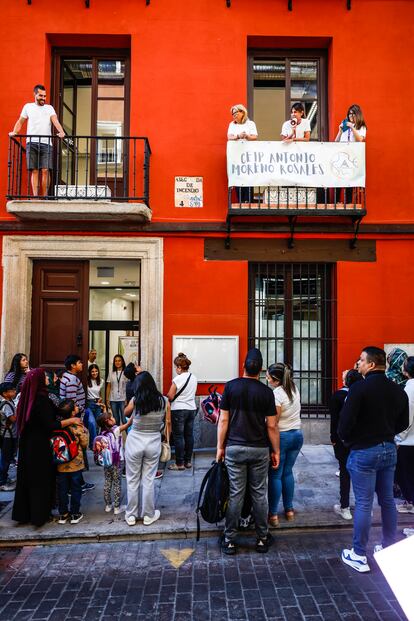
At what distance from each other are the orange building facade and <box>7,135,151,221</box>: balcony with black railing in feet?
0.21

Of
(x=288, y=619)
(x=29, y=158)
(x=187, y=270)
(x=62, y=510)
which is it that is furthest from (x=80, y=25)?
(x=288, y=619)

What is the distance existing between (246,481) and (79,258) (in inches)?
207

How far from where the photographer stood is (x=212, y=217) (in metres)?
7.96

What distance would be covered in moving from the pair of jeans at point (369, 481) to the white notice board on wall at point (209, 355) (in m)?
3.96

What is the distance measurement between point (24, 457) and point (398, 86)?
8656 millimetres

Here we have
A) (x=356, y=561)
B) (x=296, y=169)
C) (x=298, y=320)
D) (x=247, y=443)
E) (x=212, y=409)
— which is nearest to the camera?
(x=356, y=561)

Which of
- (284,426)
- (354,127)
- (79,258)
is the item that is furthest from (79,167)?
(284,426)

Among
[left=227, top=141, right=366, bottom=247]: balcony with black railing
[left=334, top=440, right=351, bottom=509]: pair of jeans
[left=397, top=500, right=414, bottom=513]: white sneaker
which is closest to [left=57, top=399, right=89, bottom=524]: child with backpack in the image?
[left=334, top=440, right=351, bottom=509]: pair of jeans

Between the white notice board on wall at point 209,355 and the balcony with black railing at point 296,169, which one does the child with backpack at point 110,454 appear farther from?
the balcony with black railing at point 296,169

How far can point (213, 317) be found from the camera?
786cm

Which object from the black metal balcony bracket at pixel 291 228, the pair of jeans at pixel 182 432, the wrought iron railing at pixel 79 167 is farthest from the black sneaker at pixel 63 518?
the black metal balcony bracket at pixel 291 228

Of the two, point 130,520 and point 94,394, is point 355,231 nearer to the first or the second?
point 94,394

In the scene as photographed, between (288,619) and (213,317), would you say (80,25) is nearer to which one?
(213,317)

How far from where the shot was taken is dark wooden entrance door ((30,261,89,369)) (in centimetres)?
796
